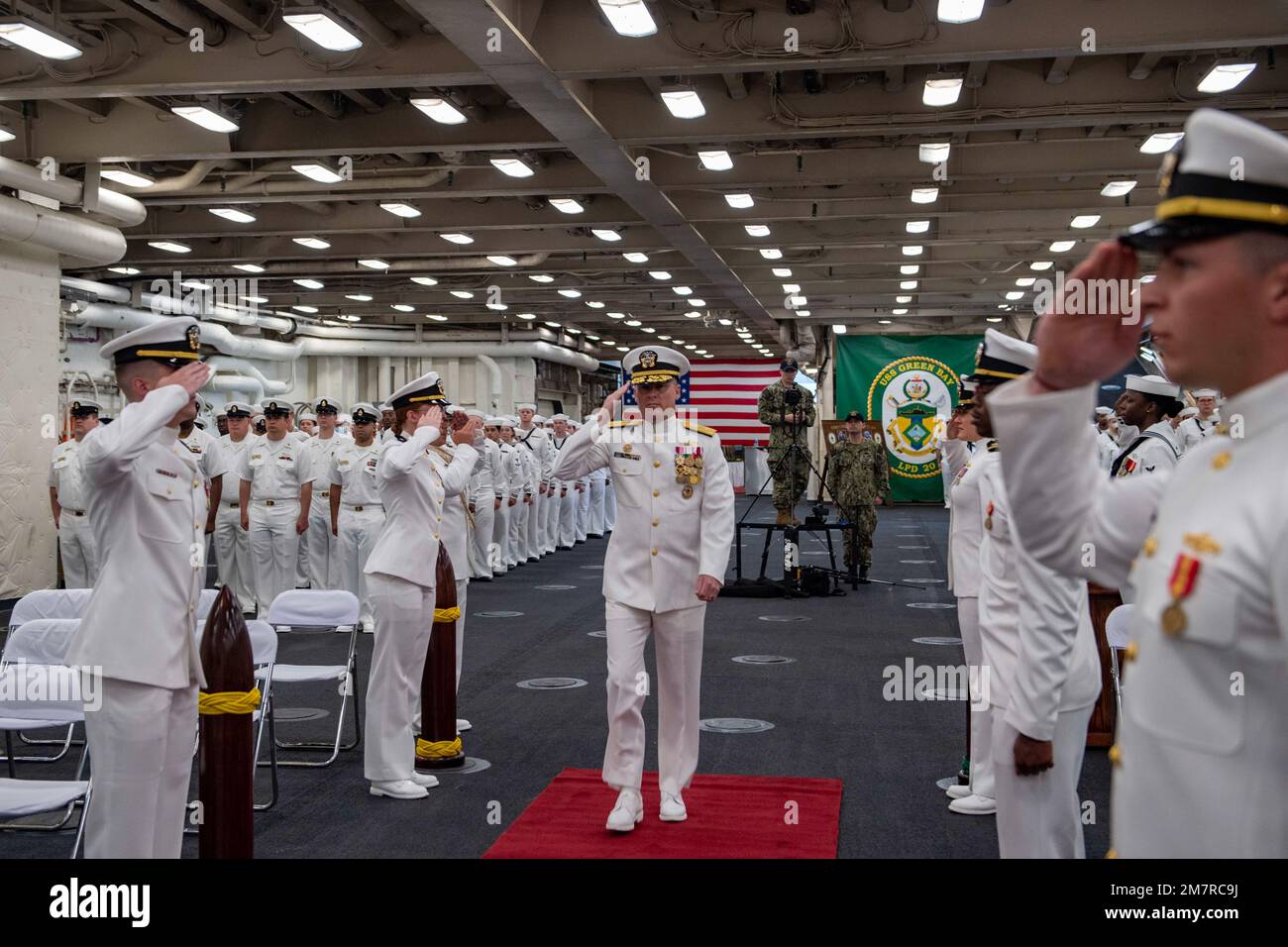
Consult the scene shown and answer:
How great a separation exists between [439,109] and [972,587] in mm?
6078

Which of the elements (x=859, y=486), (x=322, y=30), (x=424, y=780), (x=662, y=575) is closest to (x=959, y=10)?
(x=322, y=30)

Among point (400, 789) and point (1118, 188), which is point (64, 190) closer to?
point (400, 789)

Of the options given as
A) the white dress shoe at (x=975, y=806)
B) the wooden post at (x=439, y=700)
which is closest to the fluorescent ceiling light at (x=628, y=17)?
the wooden post at (x=439, y=700)

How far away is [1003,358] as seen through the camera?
3520 millimetres

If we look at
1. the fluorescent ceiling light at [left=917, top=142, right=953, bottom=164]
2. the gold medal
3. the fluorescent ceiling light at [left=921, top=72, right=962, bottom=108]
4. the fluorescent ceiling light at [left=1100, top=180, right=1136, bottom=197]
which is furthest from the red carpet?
the fluorescent ceiling light at [left=1100, top=180, right=1136, bottom=197]

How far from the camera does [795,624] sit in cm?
1042

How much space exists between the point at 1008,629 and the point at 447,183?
9.88 metres

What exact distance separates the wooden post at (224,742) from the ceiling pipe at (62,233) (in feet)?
28.9

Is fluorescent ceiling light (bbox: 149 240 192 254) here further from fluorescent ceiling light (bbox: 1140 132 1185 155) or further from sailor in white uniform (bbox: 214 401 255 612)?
fluorescent ceiling light (bbox: 1140 132 1185 155)

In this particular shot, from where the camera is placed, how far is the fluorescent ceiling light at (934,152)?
34.5 feet

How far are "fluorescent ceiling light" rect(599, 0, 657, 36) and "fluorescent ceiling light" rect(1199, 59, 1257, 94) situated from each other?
13.3 feet

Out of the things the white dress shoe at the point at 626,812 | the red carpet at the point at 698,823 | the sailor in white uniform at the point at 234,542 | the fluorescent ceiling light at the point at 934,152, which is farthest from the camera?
the sailor in white uniform at the point at 234,542

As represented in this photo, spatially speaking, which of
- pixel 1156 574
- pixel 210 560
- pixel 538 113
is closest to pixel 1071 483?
pixel 1156 574

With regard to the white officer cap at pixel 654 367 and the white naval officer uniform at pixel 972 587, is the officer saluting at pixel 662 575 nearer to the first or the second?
the white officer cap at pixel 654 367
